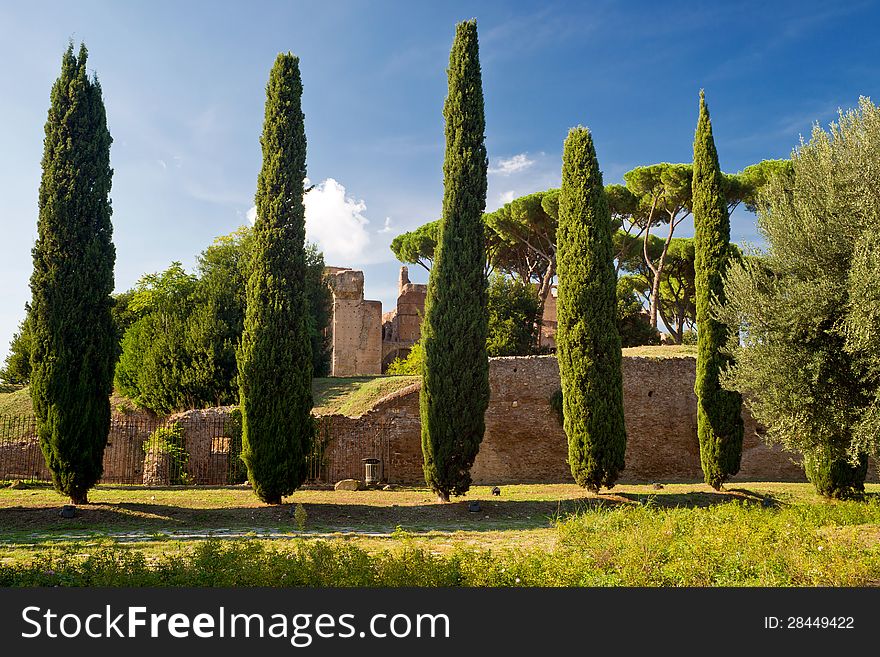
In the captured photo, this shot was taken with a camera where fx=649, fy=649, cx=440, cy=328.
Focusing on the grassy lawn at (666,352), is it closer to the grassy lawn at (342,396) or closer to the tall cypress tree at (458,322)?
the grassy lawn at (342,396)

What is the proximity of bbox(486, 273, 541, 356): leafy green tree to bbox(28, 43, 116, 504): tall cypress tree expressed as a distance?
20.8m

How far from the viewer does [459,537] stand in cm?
1028

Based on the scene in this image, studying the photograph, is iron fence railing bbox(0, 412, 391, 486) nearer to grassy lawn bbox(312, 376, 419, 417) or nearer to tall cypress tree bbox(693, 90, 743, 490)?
grassy lawn bbox(312, 376, 419, 417)

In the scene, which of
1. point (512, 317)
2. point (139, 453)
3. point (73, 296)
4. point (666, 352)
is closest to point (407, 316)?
point (512, 317)

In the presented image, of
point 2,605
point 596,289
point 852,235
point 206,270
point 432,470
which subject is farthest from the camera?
point 206,270

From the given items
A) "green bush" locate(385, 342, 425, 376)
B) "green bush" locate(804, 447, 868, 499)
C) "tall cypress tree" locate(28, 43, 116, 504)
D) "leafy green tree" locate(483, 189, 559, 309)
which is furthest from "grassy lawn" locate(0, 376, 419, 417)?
"leafy green tree" locate(483, 189, 559, 309)

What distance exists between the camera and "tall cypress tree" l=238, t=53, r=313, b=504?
13376 mm

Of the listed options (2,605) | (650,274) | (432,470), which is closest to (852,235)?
(432,470)

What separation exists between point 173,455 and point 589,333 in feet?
41.2

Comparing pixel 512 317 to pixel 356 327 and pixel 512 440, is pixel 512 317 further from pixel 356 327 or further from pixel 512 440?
pixel 356 327

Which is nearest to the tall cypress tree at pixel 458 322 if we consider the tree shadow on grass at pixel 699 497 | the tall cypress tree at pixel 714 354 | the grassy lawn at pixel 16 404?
the tree shadow on grass at pixel 699 497

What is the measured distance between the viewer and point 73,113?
1368 cm

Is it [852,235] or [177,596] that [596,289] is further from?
[177,596]

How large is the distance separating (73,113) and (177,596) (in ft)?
40.8
